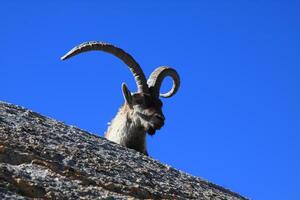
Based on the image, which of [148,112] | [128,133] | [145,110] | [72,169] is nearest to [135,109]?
[145,110]

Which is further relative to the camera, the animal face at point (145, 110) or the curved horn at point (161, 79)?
the curved horn at point (161, 79)

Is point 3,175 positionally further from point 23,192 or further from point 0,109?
point 0,109

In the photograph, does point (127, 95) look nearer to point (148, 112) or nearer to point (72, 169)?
point (148, 112)

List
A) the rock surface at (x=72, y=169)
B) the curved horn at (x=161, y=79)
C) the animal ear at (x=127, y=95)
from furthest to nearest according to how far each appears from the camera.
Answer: the curved horn at (x=161, y=79)
the animal ear at (x=127, y=95)
the rock surface at (x=72, y=169)

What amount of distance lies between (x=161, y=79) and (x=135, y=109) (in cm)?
218

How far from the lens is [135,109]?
1975 cm

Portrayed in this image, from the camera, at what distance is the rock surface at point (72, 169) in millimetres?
8289

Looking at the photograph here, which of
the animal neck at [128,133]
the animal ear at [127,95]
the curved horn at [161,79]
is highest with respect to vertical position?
the curved horn at [161,79]

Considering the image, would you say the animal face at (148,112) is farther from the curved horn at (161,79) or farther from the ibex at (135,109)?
the curved horn at (161,79)

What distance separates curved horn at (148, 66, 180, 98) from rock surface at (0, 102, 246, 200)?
7039mm

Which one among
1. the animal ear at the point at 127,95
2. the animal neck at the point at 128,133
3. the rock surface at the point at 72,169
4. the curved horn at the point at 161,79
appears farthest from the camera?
the curved horn at the point at 161,79

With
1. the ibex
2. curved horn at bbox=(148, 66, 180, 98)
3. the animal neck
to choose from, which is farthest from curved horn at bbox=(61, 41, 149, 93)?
the animal neck

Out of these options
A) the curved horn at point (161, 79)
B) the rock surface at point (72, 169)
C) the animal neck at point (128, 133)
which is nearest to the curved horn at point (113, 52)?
the curved horn at point (161, 79)

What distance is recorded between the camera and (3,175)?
8070 mm
